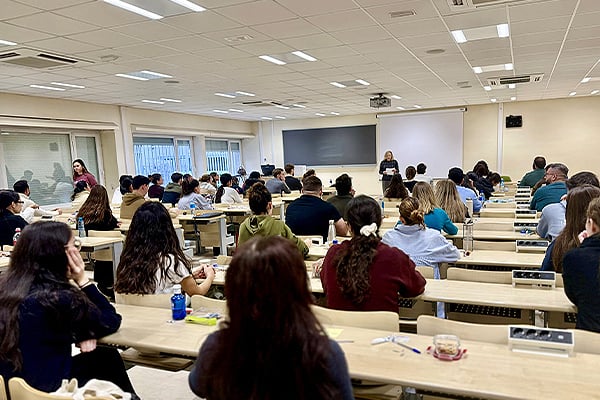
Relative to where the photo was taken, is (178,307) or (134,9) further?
(134,9)

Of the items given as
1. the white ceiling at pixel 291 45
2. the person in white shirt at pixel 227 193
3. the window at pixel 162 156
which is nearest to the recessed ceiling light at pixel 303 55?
the white ceiling at pixel 291 45

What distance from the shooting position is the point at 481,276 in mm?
3070

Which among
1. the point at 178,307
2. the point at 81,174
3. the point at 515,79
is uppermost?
the point at 515,79

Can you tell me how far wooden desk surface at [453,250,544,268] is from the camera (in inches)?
136

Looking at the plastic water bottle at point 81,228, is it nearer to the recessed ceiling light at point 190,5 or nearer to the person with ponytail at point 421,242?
the recessed ceiling light at point 190,5

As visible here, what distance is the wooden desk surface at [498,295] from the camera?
8.10 ft

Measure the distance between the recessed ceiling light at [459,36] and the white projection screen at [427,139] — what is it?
888cm

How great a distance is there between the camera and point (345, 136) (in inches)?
614

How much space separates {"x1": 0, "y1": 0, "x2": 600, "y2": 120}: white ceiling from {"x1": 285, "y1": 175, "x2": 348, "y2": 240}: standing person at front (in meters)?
1.91

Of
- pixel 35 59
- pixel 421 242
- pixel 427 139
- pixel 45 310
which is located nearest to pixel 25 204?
pixel 35 59

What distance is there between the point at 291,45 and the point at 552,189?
375 cm

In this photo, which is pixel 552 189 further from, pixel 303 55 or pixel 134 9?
pixel 134 9

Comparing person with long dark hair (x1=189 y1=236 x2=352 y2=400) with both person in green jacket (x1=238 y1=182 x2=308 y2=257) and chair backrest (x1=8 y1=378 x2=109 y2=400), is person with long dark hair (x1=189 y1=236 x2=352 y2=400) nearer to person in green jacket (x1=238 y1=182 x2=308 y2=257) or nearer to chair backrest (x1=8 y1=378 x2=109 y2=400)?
chair backrest (x1=8 y1=378 x2=109 y2=400)

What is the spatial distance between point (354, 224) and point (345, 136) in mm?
13397
